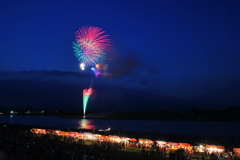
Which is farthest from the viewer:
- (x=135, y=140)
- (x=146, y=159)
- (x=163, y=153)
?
(x=135, y=140)

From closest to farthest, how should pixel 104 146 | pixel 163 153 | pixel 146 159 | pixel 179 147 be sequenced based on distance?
pixel 146 159 < pixel 163 153 < pixel 179 147 < pixel 104 146

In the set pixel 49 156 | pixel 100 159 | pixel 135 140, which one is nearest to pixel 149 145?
pixel 135 140

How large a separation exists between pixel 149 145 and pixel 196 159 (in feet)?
17.8

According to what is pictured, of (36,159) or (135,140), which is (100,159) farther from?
(135,140)

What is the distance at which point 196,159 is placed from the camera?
15.9 m

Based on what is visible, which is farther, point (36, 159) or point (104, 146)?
point (104, 146)

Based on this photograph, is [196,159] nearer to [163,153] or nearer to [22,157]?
[163,153]

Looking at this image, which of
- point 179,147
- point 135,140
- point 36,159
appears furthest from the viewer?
point 135,140

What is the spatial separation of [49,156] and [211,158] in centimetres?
1211

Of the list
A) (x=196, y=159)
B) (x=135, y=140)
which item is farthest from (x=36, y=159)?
(x=135, y=140)

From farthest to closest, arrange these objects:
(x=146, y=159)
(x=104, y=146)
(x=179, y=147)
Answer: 1. (x=104, y=146)
2. (x=179, y=147)
3. (x=146, y=159)

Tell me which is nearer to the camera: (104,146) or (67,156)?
(67,156)

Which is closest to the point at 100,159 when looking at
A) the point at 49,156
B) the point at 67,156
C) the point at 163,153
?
the point at 67,156

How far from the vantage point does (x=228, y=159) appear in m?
16.2
